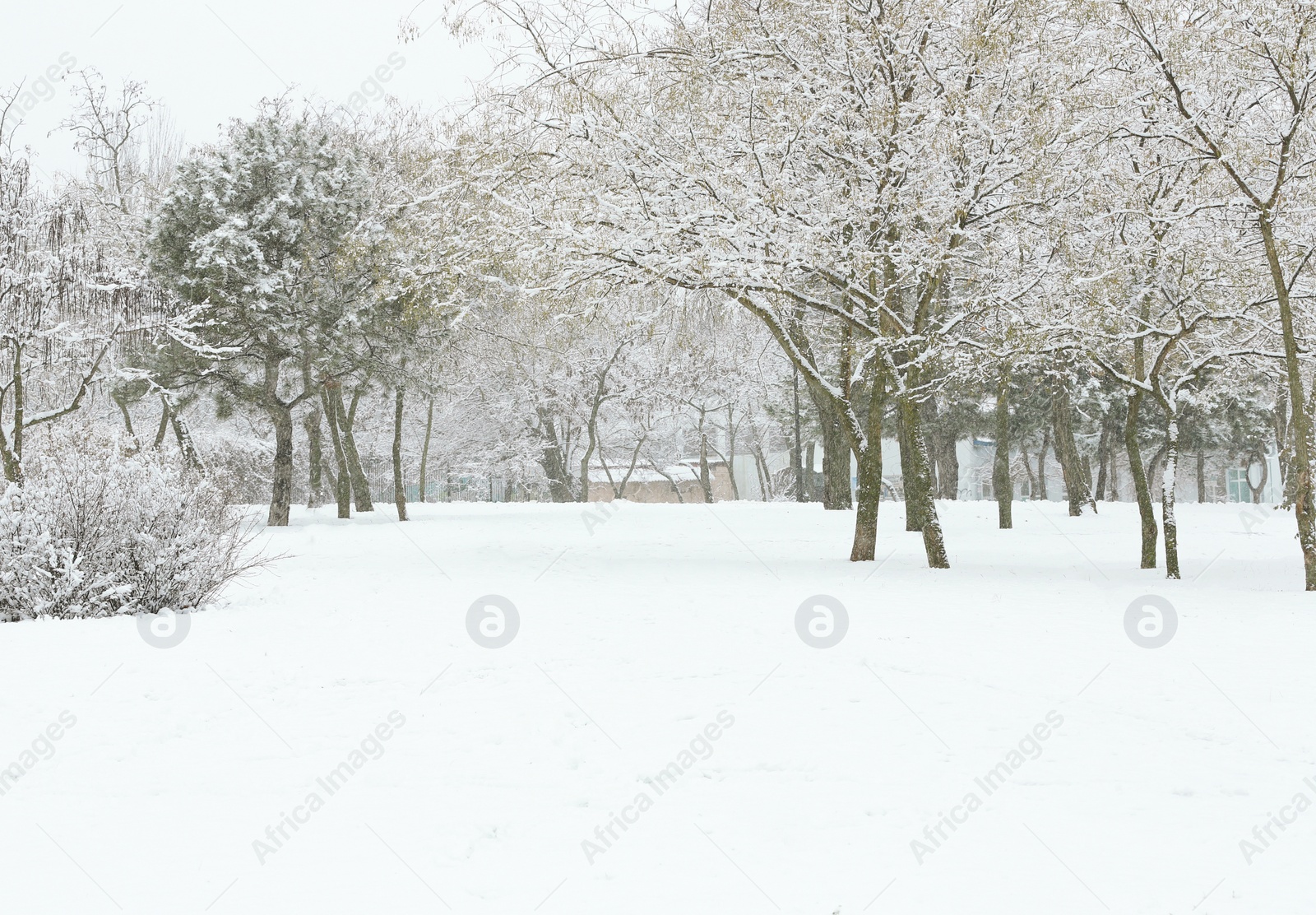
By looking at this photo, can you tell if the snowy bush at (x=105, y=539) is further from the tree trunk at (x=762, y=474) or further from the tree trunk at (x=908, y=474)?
the tree trunk at (x=762, y=474)

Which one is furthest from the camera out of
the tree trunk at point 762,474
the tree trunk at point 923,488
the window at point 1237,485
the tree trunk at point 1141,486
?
the window at point 1237,485

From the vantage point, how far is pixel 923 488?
14.2 m

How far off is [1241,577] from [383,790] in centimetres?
1215

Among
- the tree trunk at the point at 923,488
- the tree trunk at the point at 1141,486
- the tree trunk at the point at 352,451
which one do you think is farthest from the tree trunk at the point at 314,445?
the tree trunk at the point at 1141,486

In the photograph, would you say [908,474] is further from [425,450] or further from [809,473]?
[425,450]

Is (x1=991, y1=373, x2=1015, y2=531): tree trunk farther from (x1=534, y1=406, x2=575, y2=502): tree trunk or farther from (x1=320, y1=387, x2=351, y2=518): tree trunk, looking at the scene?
(x1=534, y1=406, x2=575, y2=502): tree trunk

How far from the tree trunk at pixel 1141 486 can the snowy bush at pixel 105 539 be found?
1138 cm

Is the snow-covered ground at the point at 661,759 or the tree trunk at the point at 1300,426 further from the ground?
the tree trunk at the point at 1300,426

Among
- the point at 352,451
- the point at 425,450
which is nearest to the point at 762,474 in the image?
the point at 425,450

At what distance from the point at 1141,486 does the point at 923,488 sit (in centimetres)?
291

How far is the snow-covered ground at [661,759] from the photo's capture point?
3.75 meters

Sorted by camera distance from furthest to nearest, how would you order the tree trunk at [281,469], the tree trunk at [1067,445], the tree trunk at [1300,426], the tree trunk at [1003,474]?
the tree trunk at [1067,445]
the tree trunk at [281,469]
the tree trunk at [1003,474]
the tree trunk at [1300,426]

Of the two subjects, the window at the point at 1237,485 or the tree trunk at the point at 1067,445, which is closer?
the tree trunk at the point at 1067,445

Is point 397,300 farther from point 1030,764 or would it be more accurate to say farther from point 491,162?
point 1030,764
